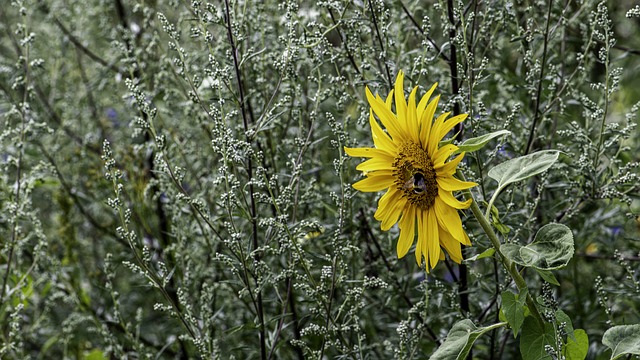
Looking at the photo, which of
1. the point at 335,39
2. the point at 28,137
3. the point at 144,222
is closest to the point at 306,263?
the point at 144,222

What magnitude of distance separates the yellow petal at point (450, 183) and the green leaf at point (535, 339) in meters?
0.30

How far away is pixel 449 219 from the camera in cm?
111

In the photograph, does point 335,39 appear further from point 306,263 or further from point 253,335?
point 306,263

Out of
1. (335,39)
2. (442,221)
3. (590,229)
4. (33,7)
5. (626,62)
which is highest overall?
(33,7)

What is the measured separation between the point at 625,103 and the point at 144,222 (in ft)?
6.74

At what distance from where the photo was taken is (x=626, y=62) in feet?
10.3

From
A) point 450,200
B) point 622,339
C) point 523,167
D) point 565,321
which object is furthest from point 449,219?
point 622,339

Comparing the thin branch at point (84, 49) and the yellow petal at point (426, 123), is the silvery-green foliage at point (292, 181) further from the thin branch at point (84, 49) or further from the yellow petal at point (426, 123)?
the yellow petal at point (426, 123)

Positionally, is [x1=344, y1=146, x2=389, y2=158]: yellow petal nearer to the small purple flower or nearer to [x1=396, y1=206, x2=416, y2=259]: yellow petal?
[x1=396, y1=206, x2=416, y2=259]: yellow petal

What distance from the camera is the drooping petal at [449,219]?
1.09m

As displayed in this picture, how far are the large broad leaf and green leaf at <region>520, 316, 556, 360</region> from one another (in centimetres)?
8

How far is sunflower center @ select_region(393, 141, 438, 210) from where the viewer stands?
111 centimetres

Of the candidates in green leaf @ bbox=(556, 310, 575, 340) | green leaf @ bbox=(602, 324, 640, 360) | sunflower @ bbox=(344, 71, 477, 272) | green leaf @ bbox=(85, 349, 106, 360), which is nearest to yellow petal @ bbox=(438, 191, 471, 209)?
sunflower @ bbox=(344, 71, 477, 272)

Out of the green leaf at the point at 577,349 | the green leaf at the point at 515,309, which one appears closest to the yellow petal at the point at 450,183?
the green leaf at the point at 515,309
